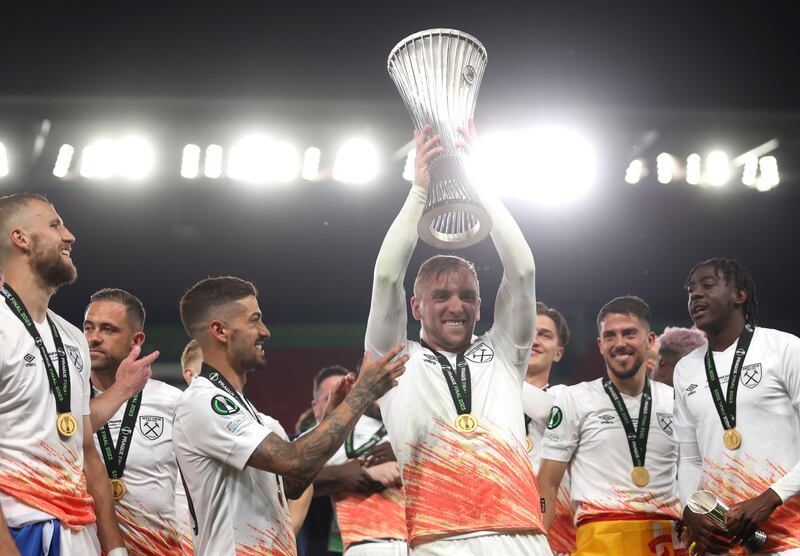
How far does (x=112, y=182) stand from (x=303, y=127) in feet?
6.82

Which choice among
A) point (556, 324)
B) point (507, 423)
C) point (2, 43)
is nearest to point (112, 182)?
point (2, 43)

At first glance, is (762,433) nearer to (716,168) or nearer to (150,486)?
(150,486)

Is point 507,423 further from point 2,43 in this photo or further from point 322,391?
point 2,43

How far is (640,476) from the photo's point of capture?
4637 mm

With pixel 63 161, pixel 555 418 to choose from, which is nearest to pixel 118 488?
pixel 555 418

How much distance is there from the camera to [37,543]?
2.91m

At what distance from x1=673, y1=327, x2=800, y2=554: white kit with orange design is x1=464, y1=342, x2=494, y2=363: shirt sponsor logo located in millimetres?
1173

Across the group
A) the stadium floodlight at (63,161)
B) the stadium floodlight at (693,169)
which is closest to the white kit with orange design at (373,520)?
the stadium floodlight at (63,161)

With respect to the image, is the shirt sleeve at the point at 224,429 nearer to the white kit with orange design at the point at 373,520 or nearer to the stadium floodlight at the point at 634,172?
the white kit with orange design at the point at 373,520

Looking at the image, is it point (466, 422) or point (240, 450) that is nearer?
point (240, 450)

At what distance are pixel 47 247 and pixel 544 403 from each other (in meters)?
2.80

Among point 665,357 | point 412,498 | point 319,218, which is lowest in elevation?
point 412,498

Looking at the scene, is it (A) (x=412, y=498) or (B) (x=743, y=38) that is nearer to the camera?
(A) (x=412, y=498)

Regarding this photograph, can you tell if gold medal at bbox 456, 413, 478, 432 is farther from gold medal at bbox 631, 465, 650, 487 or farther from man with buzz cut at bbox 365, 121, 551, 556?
gold medal at bbox 631, 465, 650, 487
